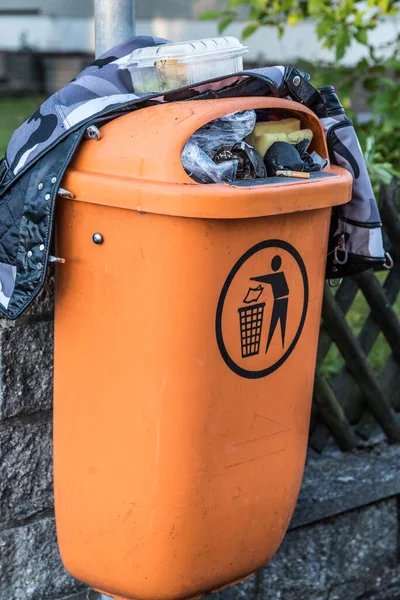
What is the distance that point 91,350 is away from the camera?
1.86 meters

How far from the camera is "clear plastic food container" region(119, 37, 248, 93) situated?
190 cm

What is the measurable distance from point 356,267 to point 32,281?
84 centimetres

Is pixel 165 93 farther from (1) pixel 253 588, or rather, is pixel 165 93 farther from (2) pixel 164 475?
(1) pixel 253 588

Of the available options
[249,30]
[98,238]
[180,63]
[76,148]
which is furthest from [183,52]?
[249,30]

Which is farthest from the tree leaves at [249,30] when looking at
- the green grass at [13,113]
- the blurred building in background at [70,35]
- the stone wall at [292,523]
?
the blurred building in background at [70,35]

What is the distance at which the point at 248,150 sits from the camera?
1815mm

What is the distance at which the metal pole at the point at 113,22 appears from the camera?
82.2 inches

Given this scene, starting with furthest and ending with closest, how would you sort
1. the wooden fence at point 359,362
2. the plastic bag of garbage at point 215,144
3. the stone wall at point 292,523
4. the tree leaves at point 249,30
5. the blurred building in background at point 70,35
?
1. the blurred building in background at point 70,35
2. the tree leaves at point 249,30
3. the wooden fence at point 359,362
4. the stone wall at point 292,523
5. the plastic bag of garbage at point 215,144

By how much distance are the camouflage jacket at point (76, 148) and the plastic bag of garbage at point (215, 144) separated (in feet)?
0.25

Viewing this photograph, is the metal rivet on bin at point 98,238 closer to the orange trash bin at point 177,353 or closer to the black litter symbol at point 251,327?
the orange trash bin at point 177,353

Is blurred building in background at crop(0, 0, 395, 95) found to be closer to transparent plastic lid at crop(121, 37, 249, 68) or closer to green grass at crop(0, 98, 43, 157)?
green grass at crop(0, 98, 43, 157)

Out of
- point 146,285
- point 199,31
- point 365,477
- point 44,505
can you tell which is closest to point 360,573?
point 365,477

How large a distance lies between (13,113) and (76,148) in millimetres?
9508

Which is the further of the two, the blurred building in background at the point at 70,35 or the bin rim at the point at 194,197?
the blurred building in background at the point at 70,35
